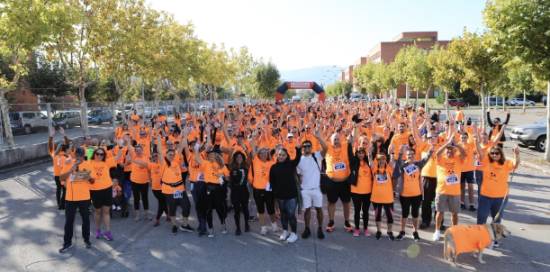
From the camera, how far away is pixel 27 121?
20.2m

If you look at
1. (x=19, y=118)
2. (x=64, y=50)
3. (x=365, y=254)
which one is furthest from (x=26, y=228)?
(x=19, y=118)

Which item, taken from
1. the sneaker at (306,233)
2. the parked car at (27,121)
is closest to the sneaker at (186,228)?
the sneaker at (306,233)

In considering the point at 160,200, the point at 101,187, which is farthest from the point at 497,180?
the point at 101,187

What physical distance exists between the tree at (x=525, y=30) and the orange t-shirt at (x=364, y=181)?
24.1ft

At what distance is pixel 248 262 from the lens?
5.35 meters

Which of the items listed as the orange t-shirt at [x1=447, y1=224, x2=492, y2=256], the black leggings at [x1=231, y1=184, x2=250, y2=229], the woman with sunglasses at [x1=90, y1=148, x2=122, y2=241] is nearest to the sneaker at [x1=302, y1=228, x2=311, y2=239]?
the black leggings at [x1=231, y1=184, x2=250, y2=229]

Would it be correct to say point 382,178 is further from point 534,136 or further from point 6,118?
point 6,118

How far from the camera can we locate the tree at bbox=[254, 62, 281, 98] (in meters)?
56.1

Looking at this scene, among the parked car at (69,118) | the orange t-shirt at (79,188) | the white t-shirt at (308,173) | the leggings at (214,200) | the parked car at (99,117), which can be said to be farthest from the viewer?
the parked car at (99,117)

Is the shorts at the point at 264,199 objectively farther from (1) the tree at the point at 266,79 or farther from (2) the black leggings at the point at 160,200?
(1) the tree at the point at 266,79

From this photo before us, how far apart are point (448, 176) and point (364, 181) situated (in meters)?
1.27

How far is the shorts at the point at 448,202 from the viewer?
19.3ft

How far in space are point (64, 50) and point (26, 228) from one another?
12.7 m

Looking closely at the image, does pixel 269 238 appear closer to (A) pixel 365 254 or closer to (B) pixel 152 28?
(A) pixel 365 254
